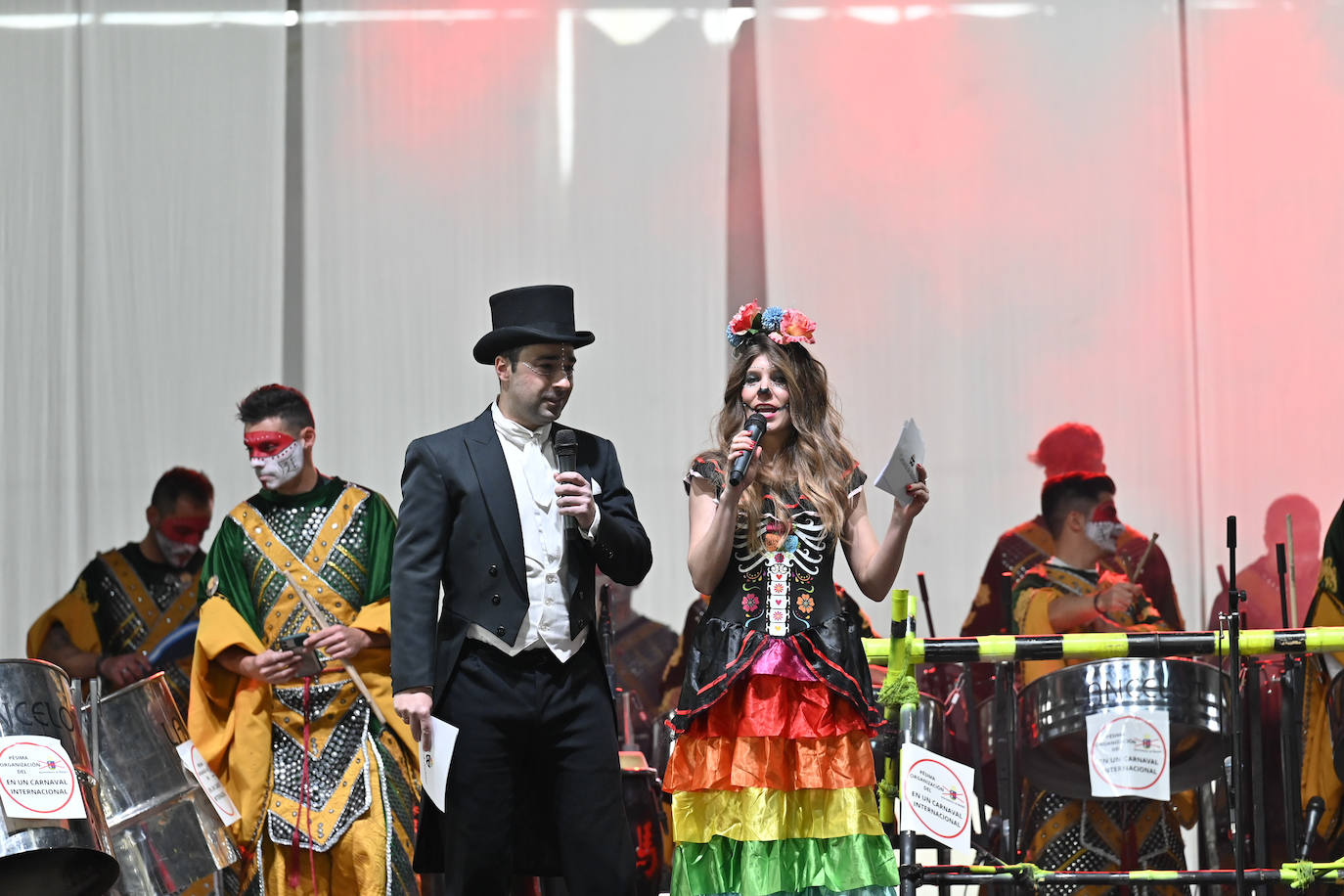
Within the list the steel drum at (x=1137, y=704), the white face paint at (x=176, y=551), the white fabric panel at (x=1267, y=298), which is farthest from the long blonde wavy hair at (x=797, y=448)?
the white fabric panel at (x=1267, y=298)

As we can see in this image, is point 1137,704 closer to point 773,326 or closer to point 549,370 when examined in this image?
point 773,326

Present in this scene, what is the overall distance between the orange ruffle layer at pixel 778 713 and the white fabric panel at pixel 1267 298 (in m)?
3.21

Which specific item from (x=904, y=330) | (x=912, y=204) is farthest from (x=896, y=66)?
→ (x=904, y=330)

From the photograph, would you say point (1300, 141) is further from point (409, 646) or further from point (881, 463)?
point (409, 646)

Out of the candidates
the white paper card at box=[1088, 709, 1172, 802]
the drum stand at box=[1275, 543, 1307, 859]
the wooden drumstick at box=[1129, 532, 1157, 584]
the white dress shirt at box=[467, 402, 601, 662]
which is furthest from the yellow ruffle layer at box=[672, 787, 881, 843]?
the wooden drumstick at box=[1129, 532, 1157, 584]

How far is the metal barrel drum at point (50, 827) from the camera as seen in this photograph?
2992 mm

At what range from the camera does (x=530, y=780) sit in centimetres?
300

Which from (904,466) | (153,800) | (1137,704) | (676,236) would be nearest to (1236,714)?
(1137,704)

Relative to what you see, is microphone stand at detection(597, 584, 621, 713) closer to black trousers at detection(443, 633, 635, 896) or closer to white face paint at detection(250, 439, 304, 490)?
black trousers at detection(443, 633, 635, 896)

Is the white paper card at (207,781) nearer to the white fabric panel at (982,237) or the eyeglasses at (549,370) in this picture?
the eyeglasses at (549,370)

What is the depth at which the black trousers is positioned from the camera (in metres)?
2.90

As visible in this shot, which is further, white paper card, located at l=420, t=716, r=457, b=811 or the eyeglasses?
the eyeglasses

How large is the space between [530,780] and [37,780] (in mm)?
855

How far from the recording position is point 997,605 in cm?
550
